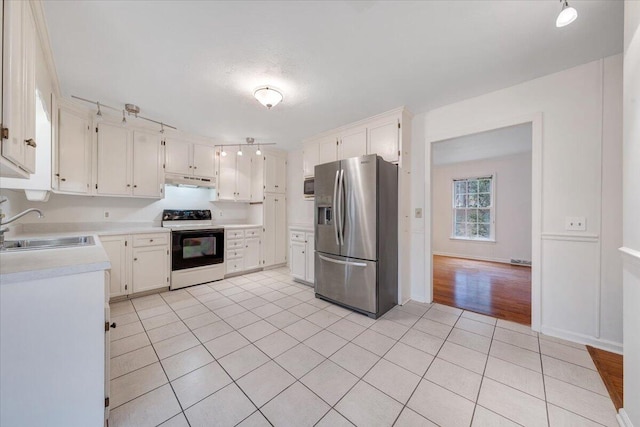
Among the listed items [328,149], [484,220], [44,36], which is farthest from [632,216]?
[484,220]

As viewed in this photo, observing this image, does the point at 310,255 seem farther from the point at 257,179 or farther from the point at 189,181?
the point at 189,181

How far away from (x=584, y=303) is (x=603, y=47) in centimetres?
215

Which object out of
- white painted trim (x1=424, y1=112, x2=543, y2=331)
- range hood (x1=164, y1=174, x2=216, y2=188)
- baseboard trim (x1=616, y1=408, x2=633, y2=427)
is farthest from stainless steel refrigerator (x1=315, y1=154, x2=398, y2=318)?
range hood (x1=164, y1=174, x2=216, y2=188)

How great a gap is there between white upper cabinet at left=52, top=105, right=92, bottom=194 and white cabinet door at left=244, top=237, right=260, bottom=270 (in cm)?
229

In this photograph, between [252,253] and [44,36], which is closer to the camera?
[44,36]

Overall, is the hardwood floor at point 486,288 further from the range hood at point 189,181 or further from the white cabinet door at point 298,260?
the range hood at point 189,181

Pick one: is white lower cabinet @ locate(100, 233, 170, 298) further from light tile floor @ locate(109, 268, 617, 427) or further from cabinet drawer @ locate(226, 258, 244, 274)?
cabinet drawer @ locate(226, 258, 244, 274)

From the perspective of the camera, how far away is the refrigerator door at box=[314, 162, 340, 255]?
2.91 meters

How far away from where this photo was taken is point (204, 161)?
13.0 ft

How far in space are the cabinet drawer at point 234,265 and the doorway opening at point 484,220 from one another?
10.6 ft

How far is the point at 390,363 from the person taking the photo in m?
1.83

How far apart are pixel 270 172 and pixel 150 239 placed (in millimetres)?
2310

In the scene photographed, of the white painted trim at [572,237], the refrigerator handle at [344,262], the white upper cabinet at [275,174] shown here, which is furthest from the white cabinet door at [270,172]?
the white painted trim at [572,237]

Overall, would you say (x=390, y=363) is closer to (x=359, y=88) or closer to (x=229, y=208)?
(x=359, y=88)
